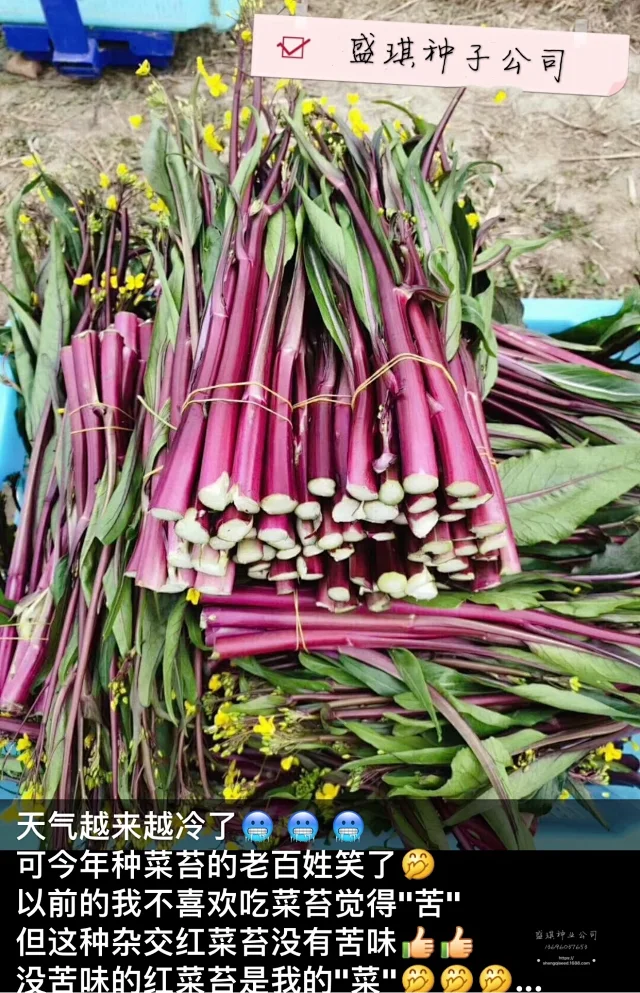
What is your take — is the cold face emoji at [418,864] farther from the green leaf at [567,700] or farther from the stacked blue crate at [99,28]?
the stacked blue crate at [99,28]

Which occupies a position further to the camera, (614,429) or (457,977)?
(614,429)

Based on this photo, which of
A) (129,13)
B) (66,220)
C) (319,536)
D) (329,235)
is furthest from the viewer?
(129,13)

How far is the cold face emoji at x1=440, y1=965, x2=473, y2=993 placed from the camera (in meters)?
1.31

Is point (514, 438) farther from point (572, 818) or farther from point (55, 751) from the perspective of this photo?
point (55, 751)

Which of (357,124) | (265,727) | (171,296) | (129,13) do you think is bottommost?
(265,727)

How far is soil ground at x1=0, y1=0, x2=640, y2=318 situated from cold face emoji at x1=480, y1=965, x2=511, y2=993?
6.93ft

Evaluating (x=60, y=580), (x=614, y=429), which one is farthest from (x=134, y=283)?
(x=614, y=429)

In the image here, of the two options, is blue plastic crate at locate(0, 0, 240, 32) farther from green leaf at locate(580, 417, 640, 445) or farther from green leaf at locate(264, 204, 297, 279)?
green leaf at locate(580, 417, 640, 445)

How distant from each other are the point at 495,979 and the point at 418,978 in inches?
5.6

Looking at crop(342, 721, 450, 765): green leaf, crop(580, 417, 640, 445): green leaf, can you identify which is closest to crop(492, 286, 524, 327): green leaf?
crop(580, 417, 640, 445): green leaf

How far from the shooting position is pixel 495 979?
51.6 inches

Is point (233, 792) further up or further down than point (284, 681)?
further down

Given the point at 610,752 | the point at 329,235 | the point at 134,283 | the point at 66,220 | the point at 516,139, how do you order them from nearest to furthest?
the point at 329,235 → the point at 610,752 → the point at 134,283 → the point at 66,220 → the point at 516,139

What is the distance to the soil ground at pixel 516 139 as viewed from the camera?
264 centimetres
